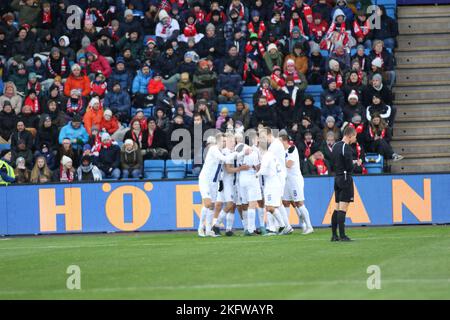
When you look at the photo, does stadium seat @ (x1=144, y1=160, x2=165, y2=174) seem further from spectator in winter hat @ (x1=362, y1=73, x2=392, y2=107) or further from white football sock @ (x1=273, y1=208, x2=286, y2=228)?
spectator in winter hat @ (x1=362, y1=73, x2=392, y2=107)

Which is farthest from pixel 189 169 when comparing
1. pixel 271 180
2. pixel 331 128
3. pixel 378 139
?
pixel 271 180

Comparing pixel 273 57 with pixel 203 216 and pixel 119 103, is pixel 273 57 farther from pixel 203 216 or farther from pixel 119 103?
pixel 203 216

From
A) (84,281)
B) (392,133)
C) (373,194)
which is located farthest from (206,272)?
(392,133)

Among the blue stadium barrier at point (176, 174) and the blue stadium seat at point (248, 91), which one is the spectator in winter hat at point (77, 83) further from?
the blue stadium seat at point (248, 91)

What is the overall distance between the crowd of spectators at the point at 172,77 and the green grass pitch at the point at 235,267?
16.6 feet

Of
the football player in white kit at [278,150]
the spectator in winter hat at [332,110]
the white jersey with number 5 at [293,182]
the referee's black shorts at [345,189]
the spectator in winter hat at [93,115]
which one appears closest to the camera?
the referee's black shorts at [345,189]

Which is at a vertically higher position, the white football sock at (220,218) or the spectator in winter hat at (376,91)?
the spectator in winter hat at (376,91)

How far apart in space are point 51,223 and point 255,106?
20.9ft

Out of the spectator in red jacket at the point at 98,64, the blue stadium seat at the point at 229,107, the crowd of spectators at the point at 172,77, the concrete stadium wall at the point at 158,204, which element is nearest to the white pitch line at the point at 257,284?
the concrete stadium wall at the point at 158,204

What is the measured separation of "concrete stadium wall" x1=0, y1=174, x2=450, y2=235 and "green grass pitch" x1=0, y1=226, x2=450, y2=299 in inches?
98.0

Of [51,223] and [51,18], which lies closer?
[51,223]

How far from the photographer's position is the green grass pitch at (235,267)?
12539 millimetres

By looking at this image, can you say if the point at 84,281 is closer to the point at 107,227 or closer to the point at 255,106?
the point at 107,227
